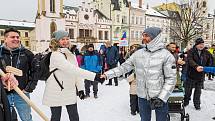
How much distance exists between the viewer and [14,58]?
404 cm

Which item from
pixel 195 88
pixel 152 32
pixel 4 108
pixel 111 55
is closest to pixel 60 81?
pixel 152 32

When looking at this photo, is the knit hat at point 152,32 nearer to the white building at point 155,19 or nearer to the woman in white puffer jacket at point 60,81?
the woman in white puffer jacket at point 60,81

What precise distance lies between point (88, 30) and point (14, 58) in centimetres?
4749

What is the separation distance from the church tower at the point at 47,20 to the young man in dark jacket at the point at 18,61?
135 feet

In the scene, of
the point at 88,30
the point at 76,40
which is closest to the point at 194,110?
the point at 76,40

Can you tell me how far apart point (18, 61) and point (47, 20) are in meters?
42.6

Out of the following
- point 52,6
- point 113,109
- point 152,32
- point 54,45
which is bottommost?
point 113,109

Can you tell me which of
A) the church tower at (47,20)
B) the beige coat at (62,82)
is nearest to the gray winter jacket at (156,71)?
the beige coat at (62,82)

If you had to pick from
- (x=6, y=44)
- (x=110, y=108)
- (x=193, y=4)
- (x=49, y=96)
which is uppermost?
(x=193, y=4)

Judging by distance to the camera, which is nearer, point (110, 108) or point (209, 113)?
point (209, 113)

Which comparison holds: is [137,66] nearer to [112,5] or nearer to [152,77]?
[152,77]

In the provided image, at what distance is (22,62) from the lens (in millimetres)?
4086

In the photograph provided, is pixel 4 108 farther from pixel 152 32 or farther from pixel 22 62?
pixel 152 32

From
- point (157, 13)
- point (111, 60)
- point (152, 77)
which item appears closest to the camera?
point (152, 77)
